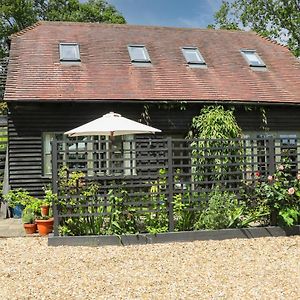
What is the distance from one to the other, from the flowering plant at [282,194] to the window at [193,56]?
25.2 ft

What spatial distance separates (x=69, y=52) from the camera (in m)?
14.1

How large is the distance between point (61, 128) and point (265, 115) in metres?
6.37

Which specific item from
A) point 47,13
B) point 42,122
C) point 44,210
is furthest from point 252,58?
point 47,13

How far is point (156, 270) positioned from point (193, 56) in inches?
429

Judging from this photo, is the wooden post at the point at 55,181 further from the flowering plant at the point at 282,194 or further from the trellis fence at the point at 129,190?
the flowering plant at the point at 282,194

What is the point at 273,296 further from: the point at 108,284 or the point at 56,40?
the point at 56,40

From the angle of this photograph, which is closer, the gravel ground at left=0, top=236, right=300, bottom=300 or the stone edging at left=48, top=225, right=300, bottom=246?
the gravel ground at left=0, top=236, right=300, bottom=300

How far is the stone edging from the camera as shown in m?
6.91

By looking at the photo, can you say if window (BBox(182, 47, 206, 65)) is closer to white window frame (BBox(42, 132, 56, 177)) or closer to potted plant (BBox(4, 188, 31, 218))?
white window frame (BBox(42, 132, 56, 177))

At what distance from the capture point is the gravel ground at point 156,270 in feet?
15.0

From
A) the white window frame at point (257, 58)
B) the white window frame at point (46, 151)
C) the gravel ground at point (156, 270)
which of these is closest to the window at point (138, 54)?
the white window frame at point (257, 58)

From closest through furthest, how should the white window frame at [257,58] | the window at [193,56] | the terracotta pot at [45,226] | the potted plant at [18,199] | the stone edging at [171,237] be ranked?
the stone edging at [171,237] → the terracotta pot at [45,226] → the potted plant at [18,199] → the window at [193,56] → the white window frame at [257,58]

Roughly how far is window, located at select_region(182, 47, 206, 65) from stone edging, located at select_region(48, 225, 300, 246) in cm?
839

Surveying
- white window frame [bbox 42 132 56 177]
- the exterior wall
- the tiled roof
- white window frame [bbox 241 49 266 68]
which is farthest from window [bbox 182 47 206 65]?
white window frame [bbox 42 132 56 177]
